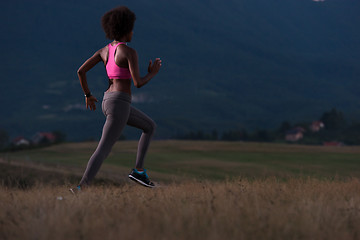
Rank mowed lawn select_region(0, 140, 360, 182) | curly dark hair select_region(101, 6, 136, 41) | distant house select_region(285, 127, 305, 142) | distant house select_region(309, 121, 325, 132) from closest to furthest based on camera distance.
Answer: curly dark hair select_region(101, 6, 136, 41)
mowed lawn select_region(0, 140, 360, 182)
distant house select_region(285, 127, 305, 142)
distant house select_region(309, 121, 325, 132)

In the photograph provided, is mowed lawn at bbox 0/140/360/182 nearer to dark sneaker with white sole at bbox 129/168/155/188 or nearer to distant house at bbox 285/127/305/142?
dark sneaker with white sole at bbox 129/168/155/188

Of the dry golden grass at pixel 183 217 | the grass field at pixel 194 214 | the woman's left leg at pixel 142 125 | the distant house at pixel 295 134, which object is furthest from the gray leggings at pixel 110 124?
the distant house at pixel 295 134

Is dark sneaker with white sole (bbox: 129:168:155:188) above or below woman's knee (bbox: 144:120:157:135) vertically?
below

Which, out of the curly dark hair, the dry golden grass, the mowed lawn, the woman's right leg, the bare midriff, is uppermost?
the curly dark hair

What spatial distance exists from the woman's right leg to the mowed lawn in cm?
1750

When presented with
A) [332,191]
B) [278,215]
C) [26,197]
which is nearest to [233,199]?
[278,215]

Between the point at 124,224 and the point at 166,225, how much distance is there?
1.39 ft

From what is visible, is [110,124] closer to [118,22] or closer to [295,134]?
[118,22]

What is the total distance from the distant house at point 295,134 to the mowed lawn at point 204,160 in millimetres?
70561

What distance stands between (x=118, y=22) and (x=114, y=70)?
2.50ft

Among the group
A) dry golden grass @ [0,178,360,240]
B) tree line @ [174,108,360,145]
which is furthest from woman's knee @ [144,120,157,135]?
tree line @ [174,108,360,145]

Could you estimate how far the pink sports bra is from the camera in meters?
7.60

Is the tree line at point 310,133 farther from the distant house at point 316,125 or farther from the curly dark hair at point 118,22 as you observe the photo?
the curly dark hair at point 118,22

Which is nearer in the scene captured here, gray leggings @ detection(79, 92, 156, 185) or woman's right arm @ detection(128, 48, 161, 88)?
woman's right arm @ detection(128, 48, 161, 88)
